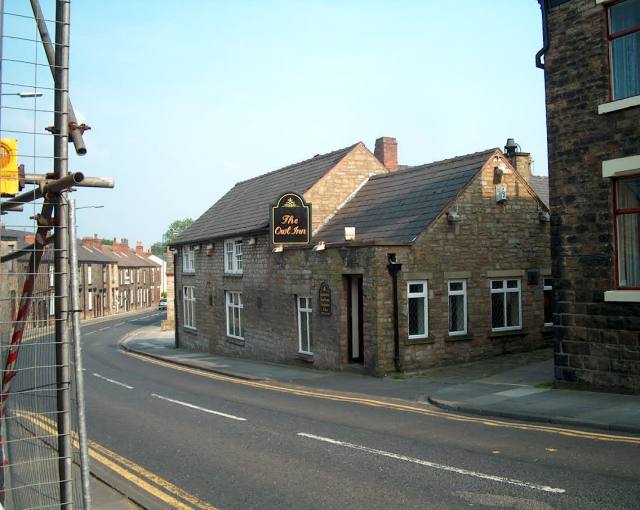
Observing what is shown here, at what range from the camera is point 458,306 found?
19.9m

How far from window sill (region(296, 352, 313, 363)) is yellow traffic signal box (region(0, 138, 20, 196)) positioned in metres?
17.8

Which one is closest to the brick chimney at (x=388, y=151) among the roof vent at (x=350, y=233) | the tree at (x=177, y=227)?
the roof vent at (x=350, y=233)

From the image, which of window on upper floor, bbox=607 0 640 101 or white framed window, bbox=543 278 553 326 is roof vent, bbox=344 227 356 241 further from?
window on upper floor, bbox=607 0 640 101

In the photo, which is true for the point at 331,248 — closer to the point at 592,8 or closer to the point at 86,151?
the point at 592,8

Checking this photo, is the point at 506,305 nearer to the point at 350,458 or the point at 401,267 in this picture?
the point at 401,267

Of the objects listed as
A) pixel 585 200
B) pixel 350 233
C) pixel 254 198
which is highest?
pixel 254 198

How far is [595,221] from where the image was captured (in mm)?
13070

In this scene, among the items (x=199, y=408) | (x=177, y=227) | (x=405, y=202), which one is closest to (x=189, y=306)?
(x=405, y=202)

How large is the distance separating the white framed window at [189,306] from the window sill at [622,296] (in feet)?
83.5

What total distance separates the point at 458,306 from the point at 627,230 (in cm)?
781

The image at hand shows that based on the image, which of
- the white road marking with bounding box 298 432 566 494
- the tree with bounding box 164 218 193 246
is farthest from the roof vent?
the tree with bounding box 164 218 193 246

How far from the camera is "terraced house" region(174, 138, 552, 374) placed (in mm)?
18609

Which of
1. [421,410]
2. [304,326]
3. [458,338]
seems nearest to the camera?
[421,410]

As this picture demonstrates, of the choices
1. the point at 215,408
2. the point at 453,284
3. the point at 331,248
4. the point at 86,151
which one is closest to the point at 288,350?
the point at 331,248
